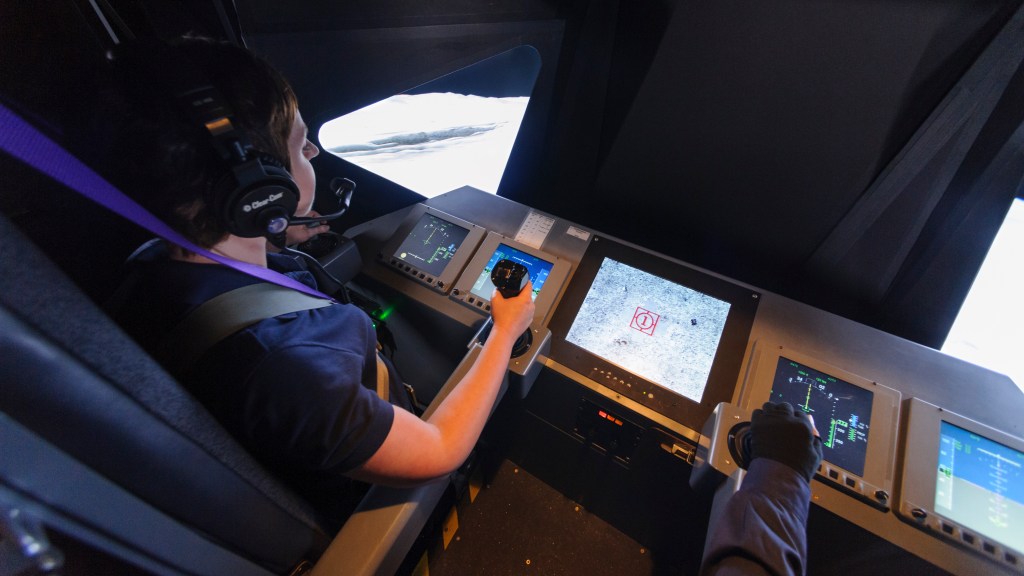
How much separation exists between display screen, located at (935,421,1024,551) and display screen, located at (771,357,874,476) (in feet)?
0.46

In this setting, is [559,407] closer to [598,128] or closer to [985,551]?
[985,551]

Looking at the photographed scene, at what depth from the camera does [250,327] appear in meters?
0.63

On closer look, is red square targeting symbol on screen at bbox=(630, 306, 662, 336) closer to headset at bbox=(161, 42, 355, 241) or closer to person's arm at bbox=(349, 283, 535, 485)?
person's arm at bbox=(349, 283, 535, 485)

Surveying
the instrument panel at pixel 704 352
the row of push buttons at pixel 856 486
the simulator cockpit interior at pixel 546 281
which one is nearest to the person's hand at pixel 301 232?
the simulator cockpit interior at pixel 546 281

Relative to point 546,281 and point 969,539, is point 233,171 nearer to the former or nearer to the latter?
point 546,281

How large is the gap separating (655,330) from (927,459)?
2.12 feet

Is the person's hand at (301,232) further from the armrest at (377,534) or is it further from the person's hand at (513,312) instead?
the armrest at (377,534)

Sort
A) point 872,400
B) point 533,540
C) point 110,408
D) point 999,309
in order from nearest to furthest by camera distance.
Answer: point 110,408 < point 872,400 < point 999,309 < point 533,540

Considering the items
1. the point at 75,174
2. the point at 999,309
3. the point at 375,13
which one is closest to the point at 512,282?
the point at 75,174

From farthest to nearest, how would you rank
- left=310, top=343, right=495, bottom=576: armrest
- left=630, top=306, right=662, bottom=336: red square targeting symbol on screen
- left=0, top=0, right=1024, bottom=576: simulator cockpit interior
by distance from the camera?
left=630, top=306, right=662, bottom=336: red square targeting symbol on screen, left=310, top=343, right=495, bottom=576: armrest, left=0, top=0, right=1024, bottom=576: simulator cockpit interior

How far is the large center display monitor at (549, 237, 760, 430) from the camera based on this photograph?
1099 mm

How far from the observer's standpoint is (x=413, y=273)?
1407mm

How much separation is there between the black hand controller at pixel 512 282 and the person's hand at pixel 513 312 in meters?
0.02

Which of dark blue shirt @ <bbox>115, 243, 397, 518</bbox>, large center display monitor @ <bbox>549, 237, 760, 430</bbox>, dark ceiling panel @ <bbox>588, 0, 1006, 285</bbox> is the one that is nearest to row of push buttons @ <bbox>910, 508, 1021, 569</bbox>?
large center display monitor @ <bbox>549, 237, 760, 430</bbox>
